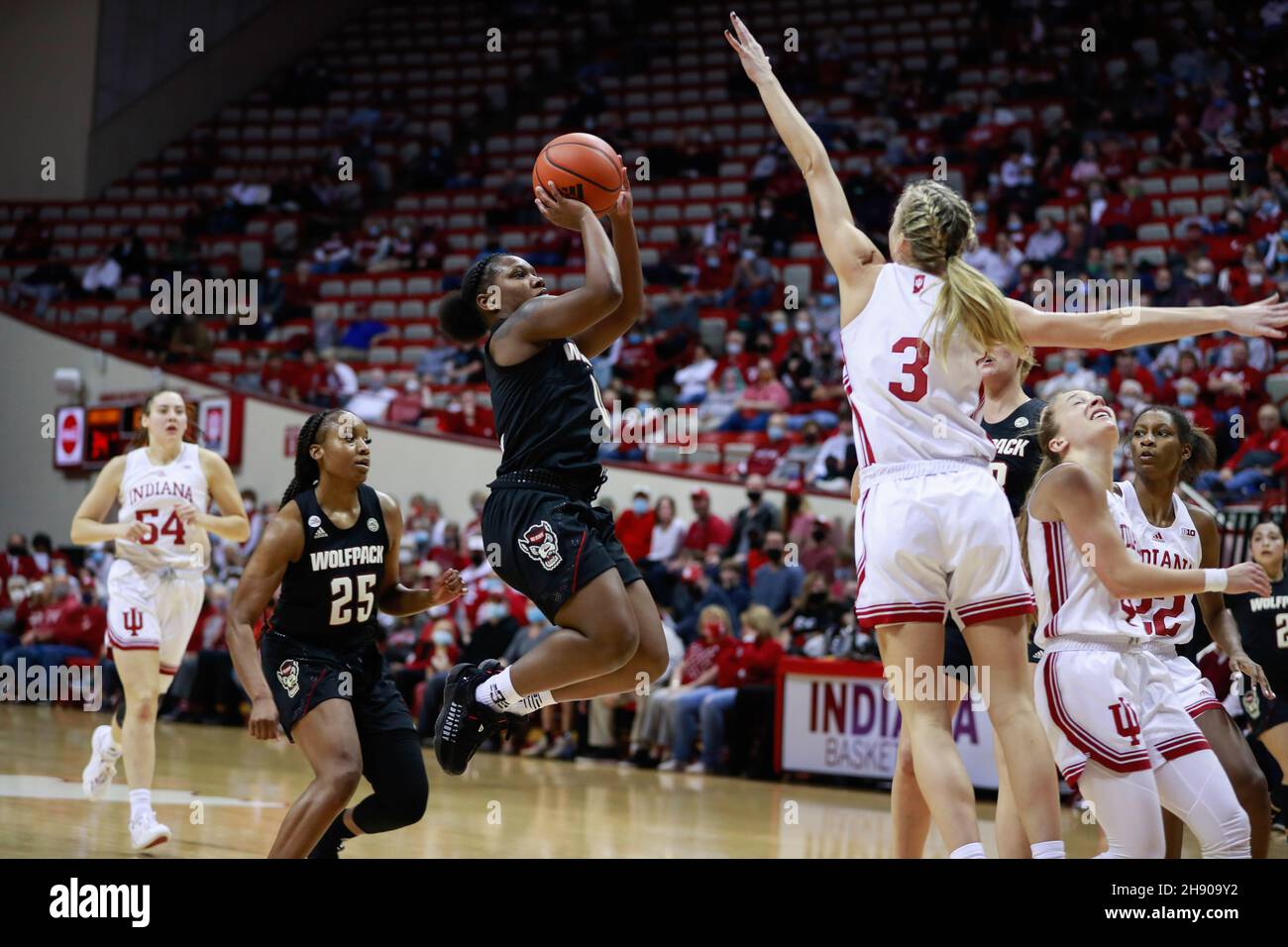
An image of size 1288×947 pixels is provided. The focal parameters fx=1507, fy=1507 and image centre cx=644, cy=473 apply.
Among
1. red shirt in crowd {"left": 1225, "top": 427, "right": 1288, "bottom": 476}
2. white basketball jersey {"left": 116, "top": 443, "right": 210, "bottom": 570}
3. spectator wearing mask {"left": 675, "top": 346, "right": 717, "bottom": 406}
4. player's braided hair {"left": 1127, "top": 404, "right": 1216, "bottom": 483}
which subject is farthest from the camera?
spectator wearing mask {"left": 675, "top": 346, "right": 717, "bottom": 406}

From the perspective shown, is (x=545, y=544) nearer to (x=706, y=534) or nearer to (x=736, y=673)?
(x=736, y=673)

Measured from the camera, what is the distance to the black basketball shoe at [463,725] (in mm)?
4699

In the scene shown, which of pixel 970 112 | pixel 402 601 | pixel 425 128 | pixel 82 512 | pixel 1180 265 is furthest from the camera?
pixel 425 128

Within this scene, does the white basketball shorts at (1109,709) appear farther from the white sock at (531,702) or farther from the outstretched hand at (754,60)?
the outstretched hand at (754,60)

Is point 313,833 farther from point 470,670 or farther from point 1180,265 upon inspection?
point 1180,265

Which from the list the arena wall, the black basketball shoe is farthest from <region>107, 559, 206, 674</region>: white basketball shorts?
the arena wall

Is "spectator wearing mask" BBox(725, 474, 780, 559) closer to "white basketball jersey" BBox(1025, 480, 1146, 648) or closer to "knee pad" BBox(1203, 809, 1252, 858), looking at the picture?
"white basketball jersey" BBox(1025, 480, 1146, 648)

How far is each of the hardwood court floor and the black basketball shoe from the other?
6.34 feet

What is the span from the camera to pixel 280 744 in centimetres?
1262

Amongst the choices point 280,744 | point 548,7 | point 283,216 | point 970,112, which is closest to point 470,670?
point 280,744

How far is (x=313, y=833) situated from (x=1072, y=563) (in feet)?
7.88

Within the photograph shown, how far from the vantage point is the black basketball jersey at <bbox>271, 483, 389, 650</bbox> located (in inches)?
196
